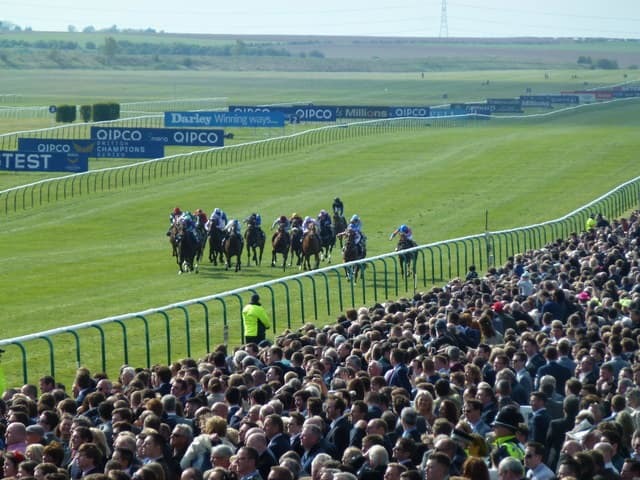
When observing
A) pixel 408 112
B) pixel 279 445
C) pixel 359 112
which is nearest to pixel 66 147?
pixel 359 112

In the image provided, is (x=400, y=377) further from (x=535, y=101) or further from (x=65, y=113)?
(x=535, y=101)

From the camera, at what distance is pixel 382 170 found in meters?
57.8

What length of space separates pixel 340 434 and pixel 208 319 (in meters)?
12.7

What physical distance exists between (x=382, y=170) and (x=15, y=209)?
58.9 ft

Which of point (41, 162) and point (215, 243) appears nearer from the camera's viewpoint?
point (215, 243)

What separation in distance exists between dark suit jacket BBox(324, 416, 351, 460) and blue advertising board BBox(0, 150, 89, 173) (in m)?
40.2

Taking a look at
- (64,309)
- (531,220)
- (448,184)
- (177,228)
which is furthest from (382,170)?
(64,309)

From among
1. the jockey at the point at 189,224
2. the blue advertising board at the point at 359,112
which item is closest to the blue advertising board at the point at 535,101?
the blue advertising board at the point at 359,112

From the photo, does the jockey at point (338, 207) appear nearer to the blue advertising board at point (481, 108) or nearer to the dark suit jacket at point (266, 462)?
the dark suit jacket at point (266, 462)

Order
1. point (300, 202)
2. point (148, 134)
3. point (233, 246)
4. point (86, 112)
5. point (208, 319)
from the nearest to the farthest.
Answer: point (208, 319) < point (233, 246) < point (300, 202) < point (148, 134) < point (86, 112)

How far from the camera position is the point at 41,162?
50.5m

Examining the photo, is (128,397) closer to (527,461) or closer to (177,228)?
(527,461)

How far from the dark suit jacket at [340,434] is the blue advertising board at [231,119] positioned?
60912mm

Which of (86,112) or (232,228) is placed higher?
(86,112)
